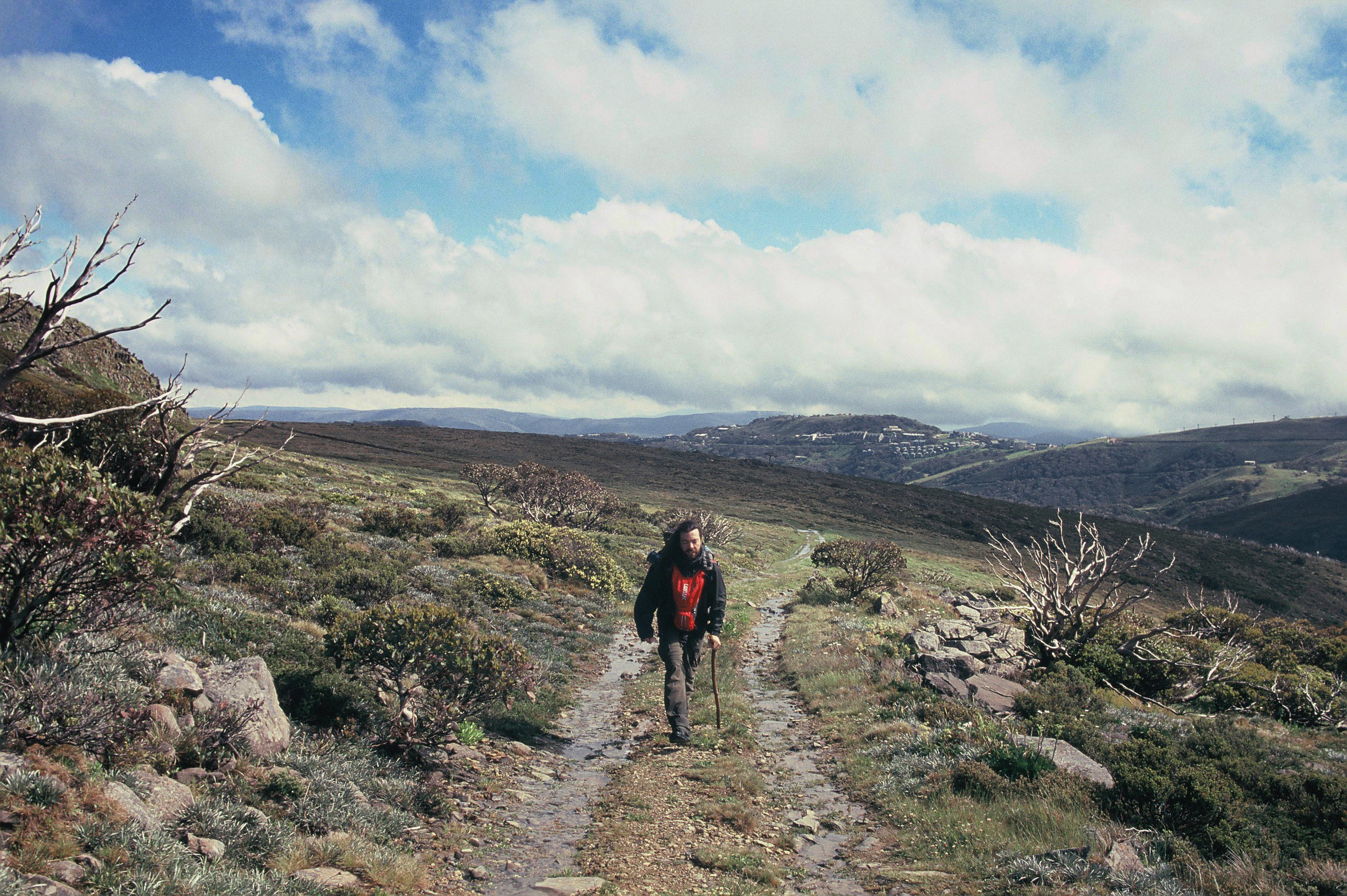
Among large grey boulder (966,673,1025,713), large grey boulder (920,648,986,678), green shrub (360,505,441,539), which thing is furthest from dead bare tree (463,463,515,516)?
large grey boulder (966,673,1025,713)

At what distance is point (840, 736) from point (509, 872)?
21.3 feet

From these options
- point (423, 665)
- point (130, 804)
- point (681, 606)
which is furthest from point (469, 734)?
point (130, 804)

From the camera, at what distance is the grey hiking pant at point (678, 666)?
940 centimetres

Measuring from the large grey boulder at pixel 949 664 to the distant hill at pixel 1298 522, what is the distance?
511 ft

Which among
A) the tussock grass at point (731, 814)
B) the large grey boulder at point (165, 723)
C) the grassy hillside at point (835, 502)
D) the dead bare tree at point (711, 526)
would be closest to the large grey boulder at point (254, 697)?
the large grey boulder at point (165, 723)

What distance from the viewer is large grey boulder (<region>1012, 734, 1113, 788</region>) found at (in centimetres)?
791

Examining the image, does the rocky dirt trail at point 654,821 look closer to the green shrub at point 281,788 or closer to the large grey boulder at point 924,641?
the green shrub at point 281,788

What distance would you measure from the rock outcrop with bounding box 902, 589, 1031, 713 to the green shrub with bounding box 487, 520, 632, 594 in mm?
10250

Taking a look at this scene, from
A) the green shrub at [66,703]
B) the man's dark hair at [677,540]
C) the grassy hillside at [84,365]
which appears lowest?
the green shrub at [66,703]

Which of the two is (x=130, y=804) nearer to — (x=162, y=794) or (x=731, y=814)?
(x=162, y=794)

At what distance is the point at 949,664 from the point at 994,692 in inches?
48.2

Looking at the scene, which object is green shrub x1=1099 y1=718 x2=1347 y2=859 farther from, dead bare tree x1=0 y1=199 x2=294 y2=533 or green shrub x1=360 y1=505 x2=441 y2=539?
green shrub x1=360 y1=505 x2=441 y2=539

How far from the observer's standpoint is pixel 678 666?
370 inches

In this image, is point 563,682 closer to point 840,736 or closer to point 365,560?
point 840,736
